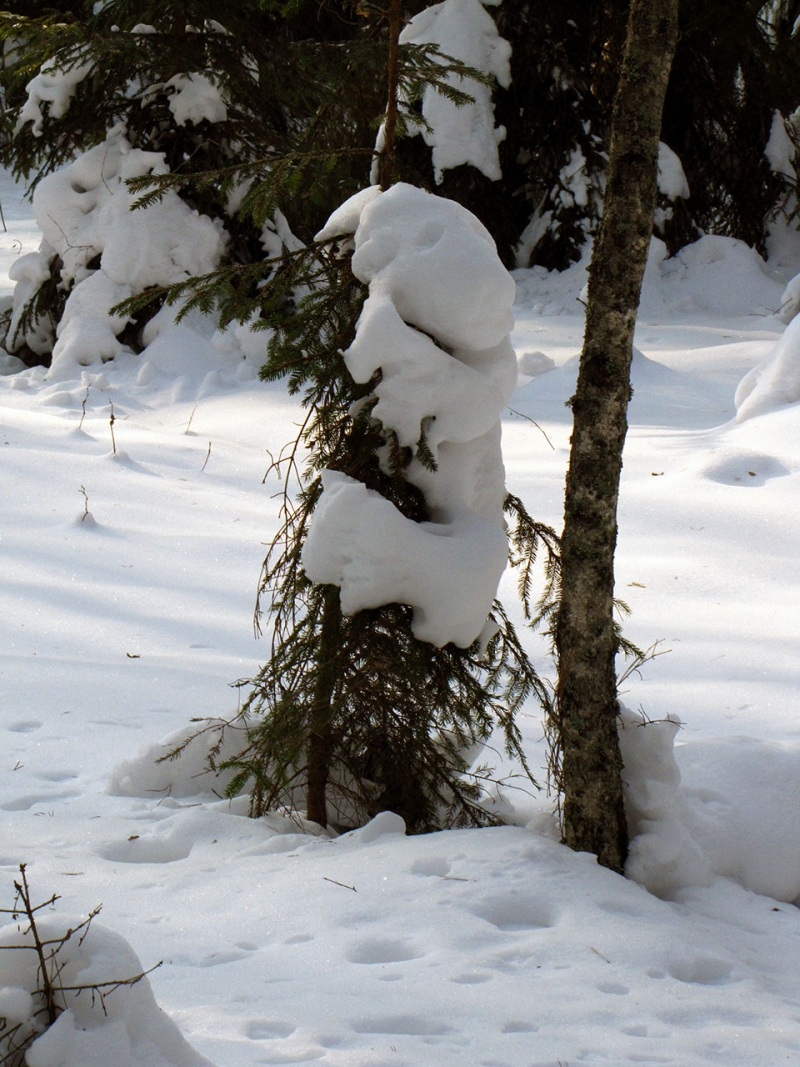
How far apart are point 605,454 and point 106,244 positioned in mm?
8205

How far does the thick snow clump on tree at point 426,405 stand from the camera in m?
2.83

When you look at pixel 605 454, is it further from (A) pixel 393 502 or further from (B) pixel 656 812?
(B) pixel 656 812

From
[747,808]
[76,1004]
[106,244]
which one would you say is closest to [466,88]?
[106,244]

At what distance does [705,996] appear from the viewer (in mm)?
2205

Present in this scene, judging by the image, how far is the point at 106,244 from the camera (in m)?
9.98

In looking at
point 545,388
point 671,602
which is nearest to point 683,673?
point 671,602

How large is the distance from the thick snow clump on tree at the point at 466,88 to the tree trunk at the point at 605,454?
26.8 ft

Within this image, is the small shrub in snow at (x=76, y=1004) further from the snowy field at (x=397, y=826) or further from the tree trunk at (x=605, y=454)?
the tree trunk at (x=605, y=454)

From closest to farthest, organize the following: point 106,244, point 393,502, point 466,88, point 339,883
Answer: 1. point 339,883
2. point 393,502
3. point 106,244
4. point 466,88

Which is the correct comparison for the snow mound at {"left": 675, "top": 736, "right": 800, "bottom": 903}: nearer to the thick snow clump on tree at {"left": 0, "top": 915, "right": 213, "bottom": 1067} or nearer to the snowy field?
the snowy field

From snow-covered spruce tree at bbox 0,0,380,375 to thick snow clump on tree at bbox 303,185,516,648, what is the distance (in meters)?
6.91

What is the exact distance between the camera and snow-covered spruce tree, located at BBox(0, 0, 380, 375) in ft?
31.3

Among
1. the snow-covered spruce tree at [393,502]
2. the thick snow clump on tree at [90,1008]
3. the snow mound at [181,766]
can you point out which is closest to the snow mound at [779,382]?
the snow-covered spruce tree at [393,502]

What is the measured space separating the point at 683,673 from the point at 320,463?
2.15 metres
